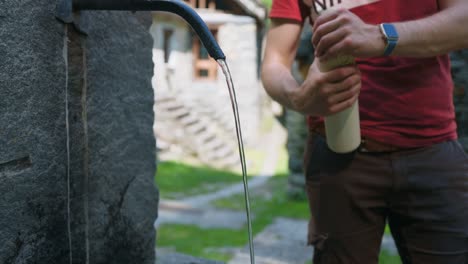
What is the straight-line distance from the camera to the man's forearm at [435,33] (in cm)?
117

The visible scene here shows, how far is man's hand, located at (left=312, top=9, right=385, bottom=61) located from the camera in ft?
3.63

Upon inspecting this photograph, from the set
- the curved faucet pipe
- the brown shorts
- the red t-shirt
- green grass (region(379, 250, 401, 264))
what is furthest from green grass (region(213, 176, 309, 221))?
the curved faucet pipe

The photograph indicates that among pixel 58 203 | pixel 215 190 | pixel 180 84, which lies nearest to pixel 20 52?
pixel 58 203

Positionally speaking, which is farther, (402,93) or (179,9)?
(402,93)

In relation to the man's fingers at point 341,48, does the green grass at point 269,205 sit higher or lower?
lower

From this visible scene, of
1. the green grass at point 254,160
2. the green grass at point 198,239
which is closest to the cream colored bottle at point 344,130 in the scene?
the green grass at point 198,239

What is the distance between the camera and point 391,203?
143 centimetres

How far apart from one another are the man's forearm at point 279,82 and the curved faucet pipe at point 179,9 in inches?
17.9

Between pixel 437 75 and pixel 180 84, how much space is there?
43.3 ft

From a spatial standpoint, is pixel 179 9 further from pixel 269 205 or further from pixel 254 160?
pixel 254 160

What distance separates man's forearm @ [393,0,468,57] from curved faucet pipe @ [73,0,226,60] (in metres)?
0.41

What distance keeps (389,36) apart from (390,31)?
0.05 ft

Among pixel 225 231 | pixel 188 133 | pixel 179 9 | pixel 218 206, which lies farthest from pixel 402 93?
pixel 188 133

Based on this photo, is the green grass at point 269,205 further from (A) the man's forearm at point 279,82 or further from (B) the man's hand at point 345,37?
(B) the man's hand at point 345,37
